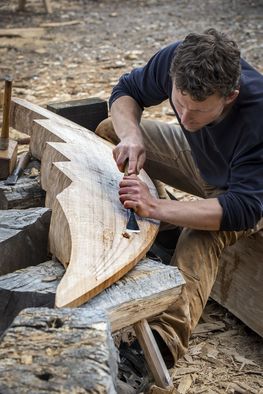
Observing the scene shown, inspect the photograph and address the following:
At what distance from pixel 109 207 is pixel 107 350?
125cm

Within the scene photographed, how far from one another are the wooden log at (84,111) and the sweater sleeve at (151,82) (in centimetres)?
64

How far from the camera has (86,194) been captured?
11.8 ft

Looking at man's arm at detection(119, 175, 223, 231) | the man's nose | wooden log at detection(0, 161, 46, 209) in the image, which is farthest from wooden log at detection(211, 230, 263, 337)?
wooden log at detection(0, 161, 46, 209)

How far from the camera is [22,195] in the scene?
4203 millimetres

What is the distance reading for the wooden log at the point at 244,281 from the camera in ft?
13.8

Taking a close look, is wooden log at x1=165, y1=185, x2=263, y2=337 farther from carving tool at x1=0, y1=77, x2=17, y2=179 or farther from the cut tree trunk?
carving tool at x1=0, y1=77, x2=17, y2=179

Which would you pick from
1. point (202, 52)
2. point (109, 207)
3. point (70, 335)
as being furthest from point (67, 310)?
point (202, 52)

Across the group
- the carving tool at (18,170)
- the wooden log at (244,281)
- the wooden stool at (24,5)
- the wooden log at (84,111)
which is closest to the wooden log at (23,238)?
the carving tool at (18,170)

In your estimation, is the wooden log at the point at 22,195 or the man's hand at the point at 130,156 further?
the wooden log at the point at 22,195

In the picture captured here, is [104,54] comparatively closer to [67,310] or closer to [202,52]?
[202,52]

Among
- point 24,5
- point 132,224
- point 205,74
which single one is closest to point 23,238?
point 132,224

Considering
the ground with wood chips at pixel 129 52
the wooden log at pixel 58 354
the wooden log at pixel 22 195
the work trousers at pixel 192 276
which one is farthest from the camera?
the wooden log at pixel 22 195

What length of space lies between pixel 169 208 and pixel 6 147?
1516 millimetres

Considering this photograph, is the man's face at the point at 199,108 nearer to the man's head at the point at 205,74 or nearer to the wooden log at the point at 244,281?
the man's head at the point at 205,74
